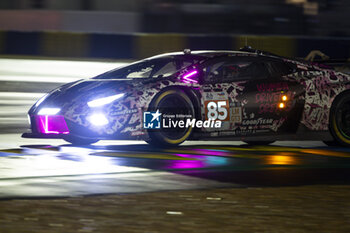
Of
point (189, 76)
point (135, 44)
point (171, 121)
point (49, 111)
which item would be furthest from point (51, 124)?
point (135, 44)

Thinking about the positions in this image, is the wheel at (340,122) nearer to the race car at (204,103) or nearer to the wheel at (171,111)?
the race car at (204,103)

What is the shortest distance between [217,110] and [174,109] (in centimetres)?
53

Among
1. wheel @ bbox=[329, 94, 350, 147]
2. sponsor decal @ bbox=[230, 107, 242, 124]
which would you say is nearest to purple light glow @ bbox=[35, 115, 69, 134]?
sponsor decal @ bbox=[230, 107, 242, 124]

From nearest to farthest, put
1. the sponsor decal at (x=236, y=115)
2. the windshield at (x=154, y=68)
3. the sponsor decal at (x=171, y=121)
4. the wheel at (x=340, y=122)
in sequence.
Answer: the sponsor decal at (x=171, y=121)
the sponsor decal at (x=236, y=115)
the windshield at (x=154, y=68)
the wheel at (x=340, y=122)

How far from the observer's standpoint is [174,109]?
9586 mm

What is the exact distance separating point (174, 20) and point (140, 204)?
27.3 meters

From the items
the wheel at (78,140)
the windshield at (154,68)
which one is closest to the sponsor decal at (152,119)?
the windshield at (154,68)

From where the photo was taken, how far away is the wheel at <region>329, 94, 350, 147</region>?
10406 millimetres

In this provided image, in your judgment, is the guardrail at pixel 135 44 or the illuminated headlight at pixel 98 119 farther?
the guardrail at pixel 135 44

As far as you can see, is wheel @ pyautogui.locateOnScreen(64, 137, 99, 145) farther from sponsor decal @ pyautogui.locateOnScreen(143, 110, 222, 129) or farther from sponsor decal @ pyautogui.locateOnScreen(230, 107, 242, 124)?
sponsor decal @ pyautogui.locateOnScreen(230, 107, 242, 124)

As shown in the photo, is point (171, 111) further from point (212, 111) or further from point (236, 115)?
point (236, 115)

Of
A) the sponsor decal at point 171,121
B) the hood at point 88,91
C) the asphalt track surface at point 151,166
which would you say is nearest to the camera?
the asphalt track surface at point 151,166

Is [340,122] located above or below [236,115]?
below

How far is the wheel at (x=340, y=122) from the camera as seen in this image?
1041 centimetres
